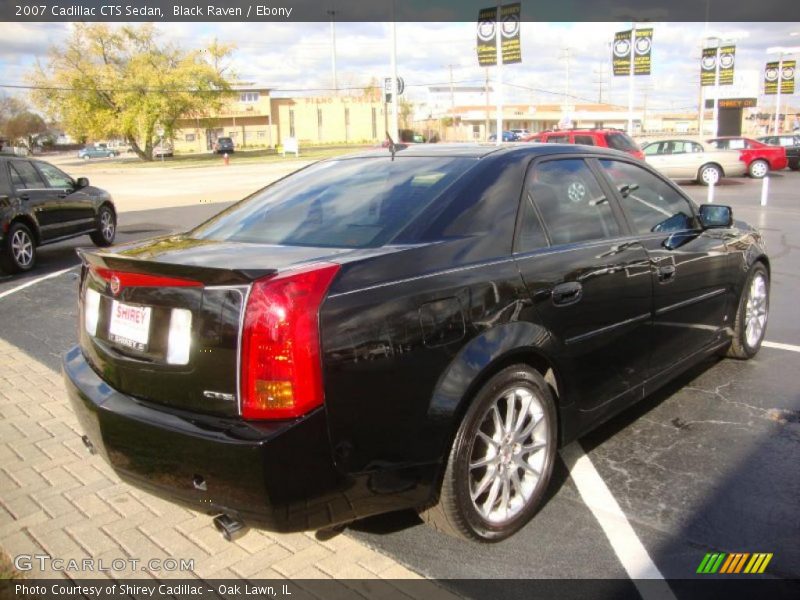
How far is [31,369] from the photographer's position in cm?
551

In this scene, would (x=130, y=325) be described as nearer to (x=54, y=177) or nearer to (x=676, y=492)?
(x=676, y=492)

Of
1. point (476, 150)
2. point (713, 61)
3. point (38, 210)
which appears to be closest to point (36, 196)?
point (38, 210)

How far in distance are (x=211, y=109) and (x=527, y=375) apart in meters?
69.7

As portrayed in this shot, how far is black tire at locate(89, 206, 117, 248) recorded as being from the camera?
1225cm

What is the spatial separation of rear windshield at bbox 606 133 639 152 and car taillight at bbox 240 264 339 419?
58.1 ft

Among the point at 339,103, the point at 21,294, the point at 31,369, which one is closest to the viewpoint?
the point at 31,369

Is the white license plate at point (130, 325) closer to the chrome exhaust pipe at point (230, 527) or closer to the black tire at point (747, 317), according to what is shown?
the chrome exhaust pipe at point (230, 527)

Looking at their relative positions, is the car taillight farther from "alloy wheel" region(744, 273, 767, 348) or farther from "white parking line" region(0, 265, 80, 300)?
"white parking line" region(0, 265, 80, 300)

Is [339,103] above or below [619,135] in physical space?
above

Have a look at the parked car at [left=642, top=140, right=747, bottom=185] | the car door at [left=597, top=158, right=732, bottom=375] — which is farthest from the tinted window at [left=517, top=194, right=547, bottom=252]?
the parked car at [left=642, top=140, right=747, bottom=185]

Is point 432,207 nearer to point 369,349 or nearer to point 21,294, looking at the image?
point 369,349

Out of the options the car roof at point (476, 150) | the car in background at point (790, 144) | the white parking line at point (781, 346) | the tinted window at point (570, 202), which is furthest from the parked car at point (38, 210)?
the car in background at point (790, 144)

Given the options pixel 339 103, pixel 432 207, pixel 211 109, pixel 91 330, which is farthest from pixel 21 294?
pixel 339 103

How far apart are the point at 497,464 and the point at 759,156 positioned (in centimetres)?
2702
